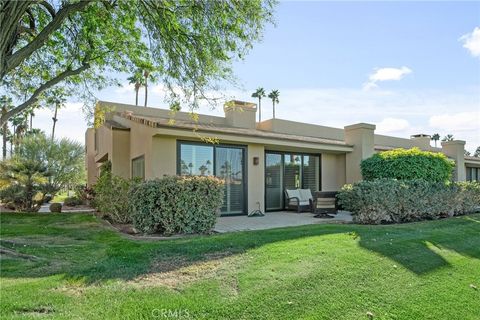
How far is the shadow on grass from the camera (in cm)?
505

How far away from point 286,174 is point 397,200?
5.56 metres

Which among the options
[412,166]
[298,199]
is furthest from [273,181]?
[412,166]

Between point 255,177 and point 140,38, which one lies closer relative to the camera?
point 140,38

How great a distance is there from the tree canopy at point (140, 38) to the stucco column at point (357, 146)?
29.0 feet

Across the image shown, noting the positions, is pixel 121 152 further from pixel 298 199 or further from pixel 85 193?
pixel 298 199

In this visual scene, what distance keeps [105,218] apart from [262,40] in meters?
8.38

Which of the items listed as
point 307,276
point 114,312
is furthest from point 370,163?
point 114,312

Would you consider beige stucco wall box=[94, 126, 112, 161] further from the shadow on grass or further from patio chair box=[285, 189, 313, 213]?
patio chair box=[285, 189, 313, 213]

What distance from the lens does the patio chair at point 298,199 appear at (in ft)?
45.4

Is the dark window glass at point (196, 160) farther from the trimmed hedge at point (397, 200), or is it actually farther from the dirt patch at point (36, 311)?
the dirt patch at point (36, 311)

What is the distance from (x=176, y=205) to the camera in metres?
8.32

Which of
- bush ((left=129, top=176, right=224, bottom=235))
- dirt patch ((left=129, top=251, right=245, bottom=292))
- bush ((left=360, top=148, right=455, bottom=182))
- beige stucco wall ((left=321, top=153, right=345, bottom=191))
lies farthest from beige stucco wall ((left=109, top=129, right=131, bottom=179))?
dirt patch ((left=129, top=251, right=245, bottom=292))

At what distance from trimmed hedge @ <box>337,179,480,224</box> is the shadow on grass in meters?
0.99

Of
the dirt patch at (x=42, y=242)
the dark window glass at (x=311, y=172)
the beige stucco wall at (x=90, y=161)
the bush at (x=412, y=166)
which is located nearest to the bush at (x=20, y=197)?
the beige stucco wall at (x=90, y=161)
